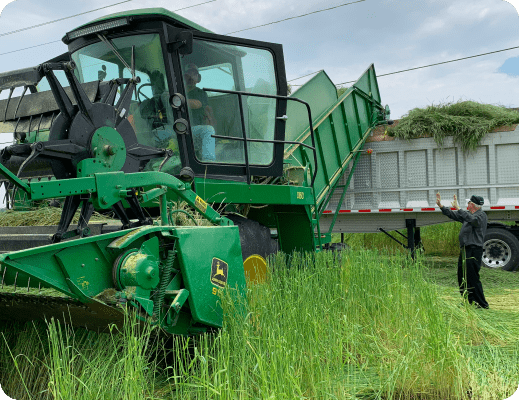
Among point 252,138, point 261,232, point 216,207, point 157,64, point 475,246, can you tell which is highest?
point 157,64

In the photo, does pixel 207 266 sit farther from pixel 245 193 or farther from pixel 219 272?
pixel 245 193

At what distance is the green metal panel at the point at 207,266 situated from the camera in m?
3.31

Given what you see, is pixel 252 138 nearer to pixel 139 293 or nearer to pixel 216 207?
pixel 216 207

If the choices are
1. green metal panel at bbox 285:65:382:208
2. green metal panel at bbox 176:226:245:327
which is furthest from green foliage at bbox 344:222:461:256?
green metal panel at bbox 176:226:245:327

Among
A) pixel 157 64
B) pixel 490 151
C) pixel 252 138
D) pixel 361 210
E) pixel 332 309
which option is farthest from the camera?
pixel 361 210

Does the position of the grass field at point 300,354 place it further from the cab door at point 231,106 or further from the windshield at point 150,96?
the windshield at point 150,96

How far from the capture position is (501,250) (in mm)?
8859

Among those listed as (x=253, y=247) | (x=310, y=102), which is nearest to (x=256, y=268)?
(x=253, y=247)

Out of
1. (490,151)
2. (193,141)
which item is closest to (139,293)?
(193,141)

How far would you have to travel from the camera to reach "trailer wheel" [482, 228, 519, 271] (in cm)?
868

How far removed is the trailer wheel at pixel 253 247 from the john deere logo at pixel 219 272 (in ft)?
3.27

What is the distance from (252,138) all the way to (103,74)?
170cm

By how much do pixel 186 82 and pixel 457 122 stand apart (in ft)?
20.6

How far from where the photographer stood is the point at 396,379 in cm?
294
